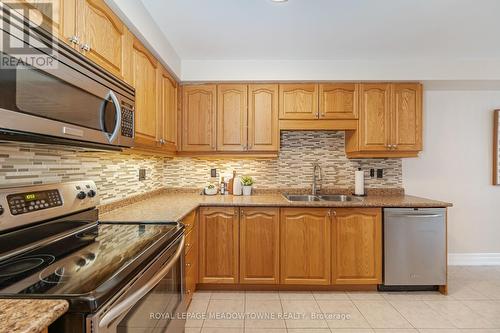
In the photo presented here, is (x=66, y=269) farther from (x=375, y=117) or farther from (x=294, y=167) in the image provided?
(x=375, y=117)

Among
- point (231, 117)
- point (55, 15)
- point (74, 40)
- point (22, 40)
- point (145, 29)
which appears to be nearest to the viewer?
point (22, 40)

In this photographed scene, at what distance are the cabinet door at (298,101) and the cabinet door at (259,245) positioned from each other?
106 cm

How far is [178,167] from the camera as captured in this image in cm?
338

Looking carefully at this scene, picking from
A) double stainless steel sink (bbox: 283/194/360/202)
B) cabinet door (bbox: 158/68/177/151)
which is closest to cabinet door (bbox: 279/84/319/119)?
double stainless steel sink (bbox: 283/194/360/202)

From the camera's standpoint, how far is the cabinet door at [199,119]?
3.06 meters

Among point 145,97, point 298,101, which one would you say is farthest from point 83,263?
point 298,101

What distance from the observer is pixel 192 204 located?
2541mm

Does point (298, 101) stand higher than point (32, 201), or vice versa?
point (298, 101)

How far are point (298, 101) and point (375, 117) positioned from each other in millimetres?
829

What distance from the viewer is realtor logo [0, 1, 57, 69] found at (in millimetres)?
812

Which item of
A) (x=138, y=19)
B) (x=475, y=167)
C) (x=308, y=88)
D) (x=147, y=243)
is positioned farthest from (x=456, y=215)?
(x=138, y=19)

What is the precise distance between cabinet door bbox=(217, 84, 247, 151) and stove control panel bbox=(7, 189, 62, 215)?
185cm

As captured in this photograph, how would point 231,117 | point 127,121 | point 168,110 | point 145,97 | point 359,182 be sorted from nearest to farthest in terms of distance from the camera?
point 127,121 < point 145,97 < point 168,110 < point 231,117 < point 359,182

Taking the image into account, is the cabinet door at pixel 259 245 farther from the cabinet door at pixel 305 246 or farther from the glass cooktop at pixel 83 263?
the glass cooktop at pixel 83 263
